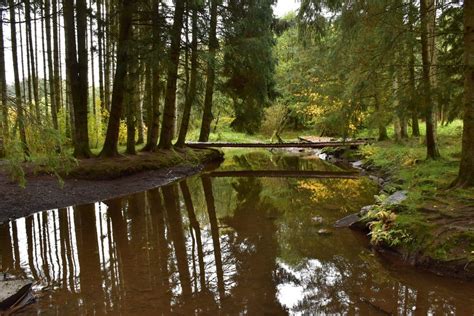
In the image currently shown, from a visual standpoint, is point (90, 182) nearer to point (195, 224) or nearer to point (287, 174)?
point (195, 224)

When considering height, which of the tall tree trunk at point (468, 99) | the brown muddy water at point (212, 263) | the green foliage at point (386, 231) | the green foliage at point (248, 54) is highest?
the green foliage at point (248, 54)

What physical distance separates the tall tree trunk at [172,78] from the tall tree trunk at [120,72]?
1241 mm


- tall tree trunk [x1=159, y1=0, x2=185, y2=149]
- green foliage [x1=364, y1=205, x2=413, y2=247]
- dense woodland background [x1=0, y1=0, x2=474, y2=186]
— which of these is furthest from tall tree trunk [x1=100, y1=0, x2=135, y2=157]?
green foliage [x1=364, y1=205, x2=413, y2=247]

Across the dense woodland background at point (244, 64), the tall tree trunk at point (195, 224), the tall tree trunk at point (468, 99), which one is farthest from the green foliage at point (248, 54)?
the tall tree trunk at point (468, 99)

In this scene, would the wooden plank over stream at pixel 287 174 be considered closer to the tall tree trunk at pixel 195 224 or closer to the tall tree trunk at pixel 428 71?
the tall tree trunk at pixel 195 224

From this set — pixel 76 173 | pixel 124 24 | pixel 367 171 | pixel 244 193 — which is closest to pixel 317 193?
pixel 244 193

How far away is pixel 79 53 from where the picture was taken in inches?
430

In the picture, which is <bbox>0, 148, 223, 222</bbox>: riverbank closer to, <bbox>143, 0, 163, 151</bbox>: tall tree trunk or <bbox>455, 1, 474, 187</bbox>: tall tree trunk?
<bbox>143, 0, 163, 151</bbox>: tall tree trunk

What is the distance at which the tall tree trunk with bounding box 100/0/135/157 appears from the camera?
10938 mm

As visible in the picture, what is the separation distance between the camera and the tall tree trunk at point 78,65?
35.1ft

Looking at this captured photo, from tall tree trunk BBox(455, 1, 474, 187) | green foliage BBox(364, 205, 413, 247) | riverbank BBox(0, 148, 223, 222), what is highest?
tall tree trunk BBox(455, 1, 474, 187)

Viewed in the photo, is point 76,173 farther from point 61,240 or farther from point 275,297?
point 275,297

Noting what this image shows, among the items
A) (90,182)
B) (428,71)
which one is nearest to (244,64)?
(428,71)

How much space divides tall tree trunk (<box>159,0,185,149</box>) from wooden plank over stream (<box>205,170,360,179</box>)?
2126 mm
